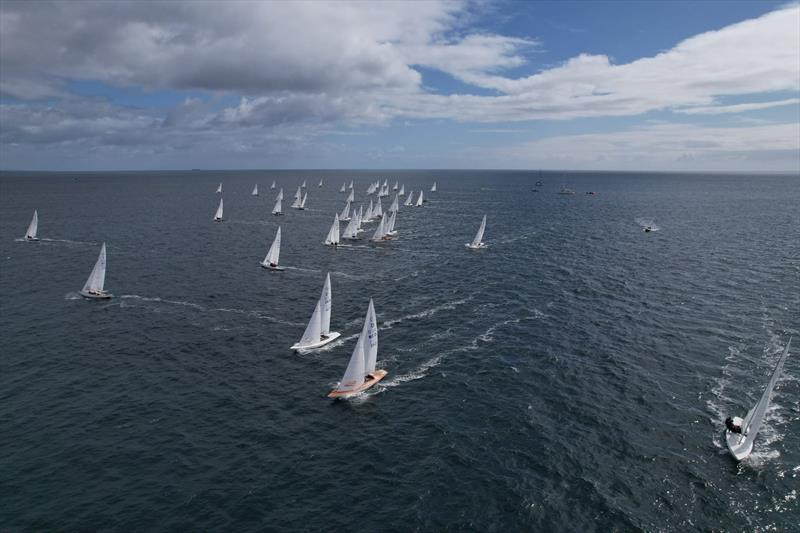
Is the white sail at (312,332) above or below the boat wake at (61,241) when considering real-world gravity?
below

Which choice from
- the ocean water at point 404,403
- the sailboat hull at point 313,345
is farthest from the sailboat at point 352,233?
the sailboat hull at point 313,345

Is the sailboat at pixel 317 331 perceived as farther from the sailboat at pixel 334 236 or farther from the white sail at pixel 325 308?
the sailboat at pixel 334 236

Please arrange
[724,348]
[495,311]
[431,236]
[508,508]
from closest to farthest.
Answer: [508,508] < [724,348] < [495,311] < [431,236]

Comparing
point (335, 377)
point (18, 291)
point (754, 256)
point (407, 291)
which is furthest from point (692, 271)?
point (18, 291)

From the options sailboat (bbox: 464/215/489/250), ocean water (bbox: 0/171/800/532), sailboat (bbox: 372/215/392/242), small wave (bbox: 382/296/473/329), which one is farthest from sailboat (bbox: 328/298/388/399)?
sailboat (bbox: 372/215/392/242)

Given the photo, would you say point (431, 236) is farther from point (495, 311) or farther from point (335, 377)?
point (335, 377)

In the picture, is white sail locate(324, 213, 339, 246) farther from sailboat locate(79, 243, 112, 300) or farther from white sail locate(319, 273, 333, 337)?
white sail locate(319, 273, 333, 337)
